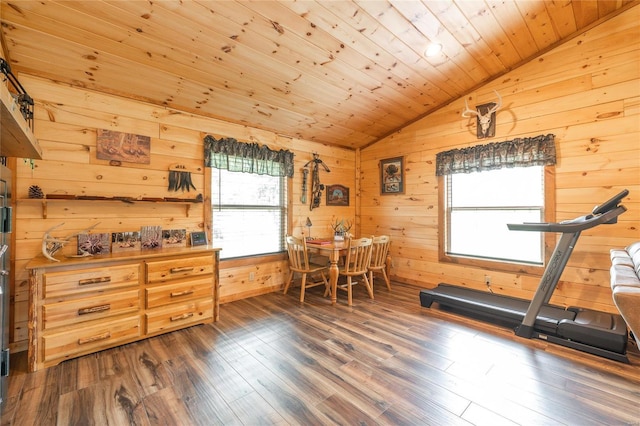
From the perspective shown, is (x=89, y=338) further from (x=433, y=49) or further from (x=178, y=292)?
(x=433, y=49)

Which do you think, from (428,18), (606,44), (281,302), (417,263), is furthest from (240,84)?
(606,44)

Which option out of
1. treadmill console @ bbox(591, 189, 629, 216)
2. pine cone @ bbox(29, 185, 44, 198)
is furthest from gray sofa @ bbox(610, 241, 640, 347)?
pine cone @ bbox(29, 185, 44, 198)

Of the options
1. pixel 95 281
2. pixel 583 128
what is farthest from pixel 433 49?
pixel 95 281

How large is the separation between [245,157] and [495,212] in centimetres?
347

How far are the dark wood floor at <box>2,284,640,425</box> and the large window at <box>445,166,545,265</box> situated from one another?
1245mm

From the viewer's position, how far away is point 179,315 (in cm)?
281

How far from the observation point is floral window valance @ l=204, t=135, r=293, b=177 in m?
3.55

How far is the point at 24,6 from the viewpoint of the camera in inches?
77.2

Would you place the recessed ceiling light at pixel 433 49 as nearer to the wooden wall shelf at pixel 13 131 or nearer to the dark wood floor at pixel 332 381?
the dark wood floor at pixel 332 381

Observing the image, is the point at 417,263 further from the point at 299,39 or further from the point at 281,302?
the point at 299,39

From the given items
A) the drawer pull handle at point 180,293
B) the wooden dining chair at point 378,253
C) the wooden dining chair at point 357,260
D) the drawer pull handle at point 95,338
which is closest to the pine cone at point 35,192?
the drawer pull handle at point 95,338

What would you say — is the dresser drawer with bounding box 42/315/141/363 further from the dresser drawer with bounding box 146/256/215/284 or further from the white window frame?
the white window frame

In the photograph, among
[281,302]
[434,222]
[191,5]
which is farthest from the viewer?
[434,222]

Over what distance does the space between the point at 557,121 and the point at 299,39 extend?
3.08m
